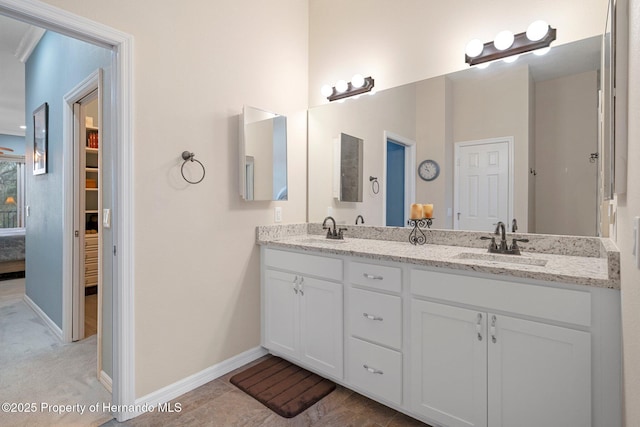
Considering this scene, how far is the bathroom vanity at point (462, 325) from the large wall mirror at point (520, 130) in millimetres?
197

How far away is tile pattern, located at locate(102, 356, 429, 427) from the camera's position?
180cm

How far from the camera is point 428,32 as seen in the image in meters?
2.29

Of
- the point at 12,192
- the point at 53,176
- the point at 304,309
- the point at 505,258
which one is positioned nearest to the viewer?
the point at 505,258

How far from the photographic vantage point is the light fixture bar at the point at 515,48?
182 cm

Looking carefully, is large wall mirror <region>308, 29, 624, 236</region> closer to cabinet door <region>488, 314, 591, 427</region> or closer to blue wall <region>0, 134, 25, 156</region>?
cabinet door <region>488, 314, 591, 427</region>

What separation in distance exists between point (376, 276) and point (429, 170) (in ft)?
2.85

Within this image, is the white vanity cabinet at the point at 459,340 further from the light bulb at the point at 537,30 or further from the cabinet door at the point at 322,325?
the light bulb at the point at 537,30

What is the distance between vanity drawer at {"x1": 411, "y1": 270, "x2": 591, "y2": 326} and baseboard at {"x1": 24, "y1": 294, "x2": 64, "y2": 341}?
3056 mm

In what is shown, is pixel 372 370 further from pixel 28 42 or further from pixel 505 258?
pixel 28 42

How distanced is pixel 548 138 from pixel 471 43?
73 cm

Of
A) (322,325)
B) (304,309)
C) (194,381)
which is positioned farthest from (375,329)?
(194,381)

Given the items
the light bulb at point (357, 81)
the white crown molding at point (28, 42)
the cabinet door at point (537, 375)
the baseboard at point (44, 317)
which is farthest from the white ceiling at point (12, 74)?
the cabinet door at point (537, 375)

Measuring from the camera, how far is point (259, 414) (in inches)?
73.9

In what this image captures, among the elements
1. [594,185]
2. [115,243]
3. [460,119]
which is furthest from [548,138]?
[115,243]
